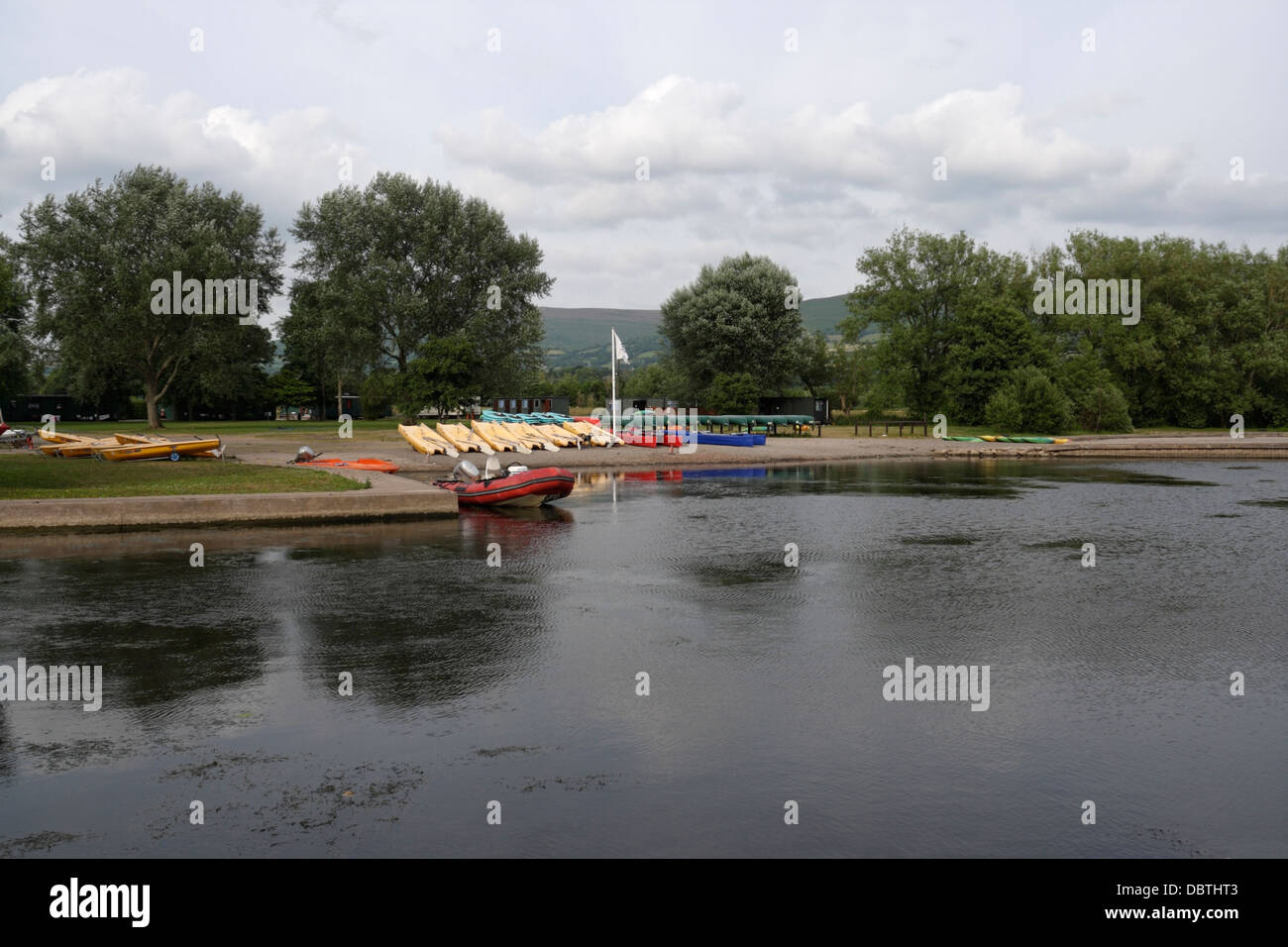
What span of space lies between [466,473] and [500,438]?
1568cm

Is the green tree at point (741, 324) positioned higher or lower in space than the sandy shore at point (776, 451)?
higher

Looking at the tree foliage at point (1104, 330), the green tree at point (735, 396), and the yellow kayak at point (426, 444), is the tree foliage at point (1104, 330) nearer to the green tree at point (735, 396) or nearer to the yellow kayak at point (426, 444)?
the green tree at point (735, 396)

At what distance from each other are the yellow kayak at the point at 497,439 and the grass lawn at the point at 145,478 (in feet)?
43.8

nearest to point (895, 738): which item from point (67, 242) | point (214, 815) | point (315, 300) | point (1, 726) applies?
point (214, 815)

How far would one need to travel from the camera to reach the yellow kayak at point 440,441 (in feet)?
135

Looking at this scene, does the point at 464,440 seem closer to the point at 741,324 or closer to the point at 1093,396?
the point at 741,324

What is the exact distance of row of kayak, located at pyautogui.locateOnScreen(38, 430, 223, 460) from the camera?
31922 millimetres

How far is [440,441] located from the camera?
42.7 m

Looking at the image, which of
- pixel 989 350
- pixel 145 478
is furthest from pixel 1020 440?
pixel 145 478

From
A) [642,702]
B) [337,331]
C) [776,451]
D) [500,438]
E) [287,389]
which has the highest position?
[337,331]

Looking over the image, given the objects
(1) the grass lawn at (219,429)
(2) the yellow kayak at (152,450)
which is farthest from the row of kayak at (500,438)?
(1) the grass lawn at (219,429)

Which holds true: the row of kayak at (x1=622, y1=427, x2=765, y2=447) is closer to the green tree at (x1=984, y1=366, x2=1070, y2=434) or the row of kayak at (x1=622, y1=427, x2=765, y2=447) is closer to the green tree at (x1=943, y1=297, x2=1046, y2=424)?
the green tree at (x1=984, y1=366, x2=1070, y2=434)

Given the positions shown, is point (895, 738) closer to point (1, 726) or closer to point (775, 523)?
point (1, 726)
